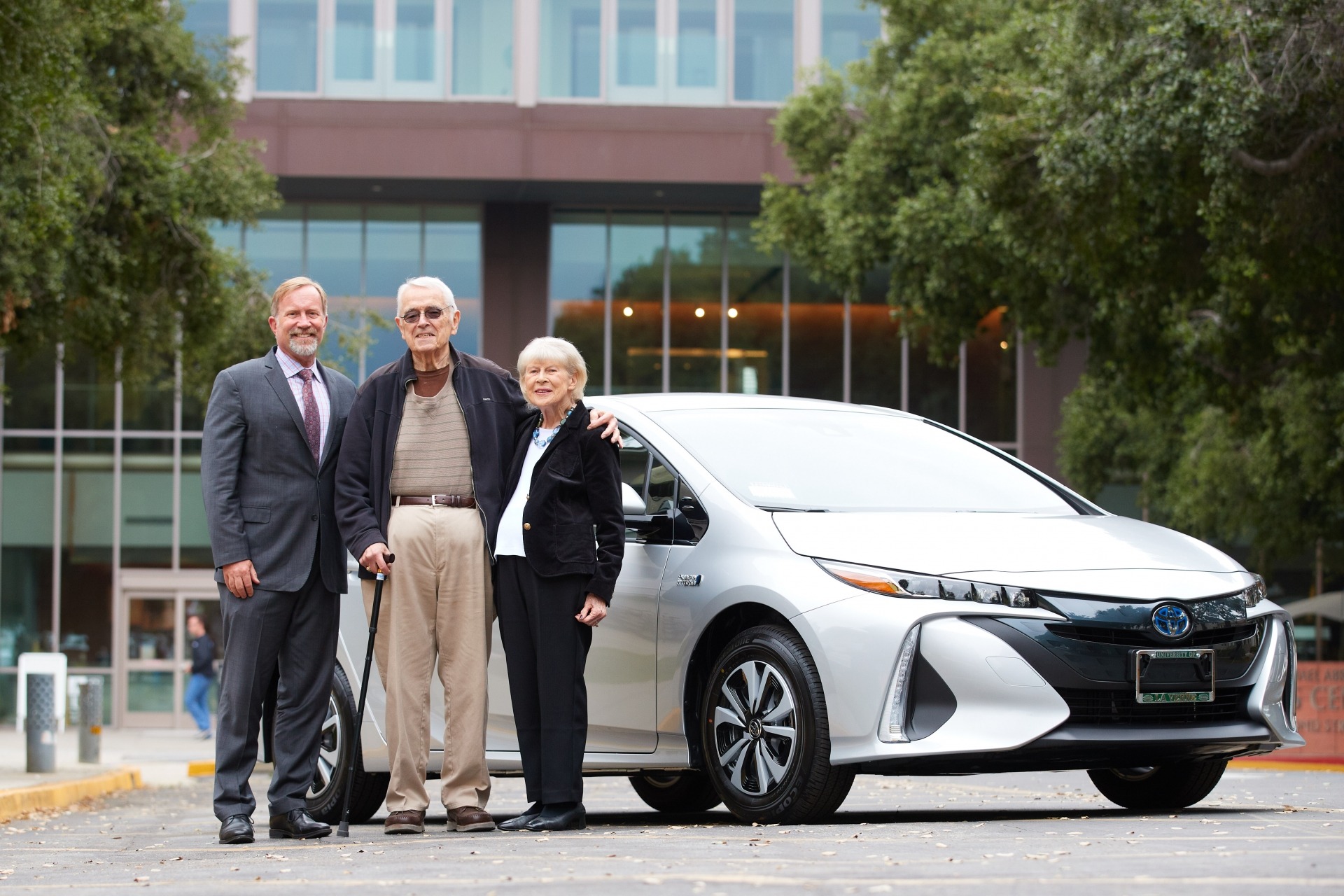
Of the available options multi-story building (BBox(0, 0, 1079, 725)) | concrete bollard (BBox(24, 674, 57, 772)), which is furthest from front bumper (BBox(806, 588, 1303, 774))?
multi-story building (BBox(0, 0, 1079, 725))

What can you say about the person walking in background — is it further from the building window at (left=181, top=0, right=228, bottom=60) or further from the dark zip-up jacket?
the dark zip-up jacket

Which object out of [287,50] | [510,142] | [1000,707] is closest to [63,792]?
[1000,707]

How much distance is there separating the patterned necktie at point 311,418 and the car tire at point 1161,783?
3262 mm

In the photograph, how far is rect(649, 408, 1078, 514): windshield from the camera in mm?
7293

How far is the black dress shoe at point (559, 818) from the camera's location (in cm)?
685

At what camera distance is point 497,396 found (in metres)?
7.12

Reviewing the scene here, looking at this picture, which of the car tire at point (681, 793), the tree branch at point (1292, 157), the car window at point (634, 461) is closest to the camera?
the car window at point (634, 461)

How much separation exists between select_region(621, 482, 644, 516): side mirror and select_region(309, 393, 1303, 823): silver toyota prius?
0.01 metres

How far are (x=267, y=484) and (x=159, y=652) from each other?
2520 centimetres

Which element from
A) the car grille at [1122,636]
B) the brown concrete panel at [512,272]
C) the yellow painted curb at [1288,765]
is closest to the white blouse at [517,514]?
the car grille at [1122,636]

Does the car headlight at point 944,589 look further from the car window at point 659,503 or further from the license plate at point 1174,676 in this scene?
the car window at point 659,503

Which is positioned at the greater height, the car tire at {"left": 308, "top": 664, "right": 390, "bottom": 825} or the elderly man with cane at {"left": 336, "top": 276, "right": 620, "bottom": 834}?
the elderly man with cane at {"left": 336, "top": 276, "right": 620, "bottom": 834}

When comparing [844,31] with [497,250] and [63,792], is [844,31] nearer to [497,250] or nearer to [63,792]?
[497,250]

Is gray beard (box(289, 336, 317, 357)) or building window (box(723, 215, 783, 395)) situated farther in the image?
building window (box(723, 215, 783, 395))
